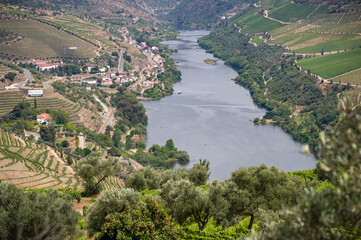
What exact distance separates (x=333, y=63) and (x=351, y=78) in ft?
35.7

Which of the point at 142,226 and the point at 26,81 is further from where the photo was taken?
the point at 26,81

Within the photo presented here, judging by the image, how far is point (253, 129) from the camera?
2638 inches

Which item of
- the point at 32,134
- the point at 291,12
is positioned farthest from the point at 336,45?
the point at 32,134

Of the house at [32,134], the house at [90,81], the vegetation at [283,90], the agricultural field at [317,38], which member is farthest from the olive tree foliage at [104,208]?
the agricultural field at [317,38]

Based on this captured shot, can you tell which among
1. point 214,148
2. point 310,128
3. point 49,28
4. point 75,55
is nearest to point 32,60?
point 75,55

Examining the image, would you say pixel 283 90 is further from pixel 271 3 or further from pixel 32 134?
pixel 271 3

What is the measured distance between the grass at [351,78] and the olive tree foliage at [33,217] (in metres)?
74.1

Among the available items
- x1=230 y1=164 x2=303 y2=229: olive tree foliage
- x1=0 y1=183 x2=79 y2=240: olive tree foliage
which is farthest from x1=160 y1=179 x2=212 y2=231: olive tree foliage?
x1=0 y1=183 x2=79 y2=240: olive tree foliage

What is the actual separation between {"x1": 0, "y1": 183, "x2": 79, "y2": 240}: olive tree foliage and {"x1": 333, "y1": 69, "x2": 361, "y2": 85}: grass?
74.1 metres

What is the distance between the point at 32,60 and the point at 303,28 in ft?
269

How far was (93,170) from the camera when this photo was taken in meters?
26.9

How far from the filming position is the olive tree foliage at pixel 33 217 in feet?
47.8

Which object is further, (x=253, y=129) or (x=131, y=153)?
(x=253, y=129)

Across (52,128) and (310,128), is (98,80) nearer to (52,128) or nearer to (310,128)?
(52,128)
